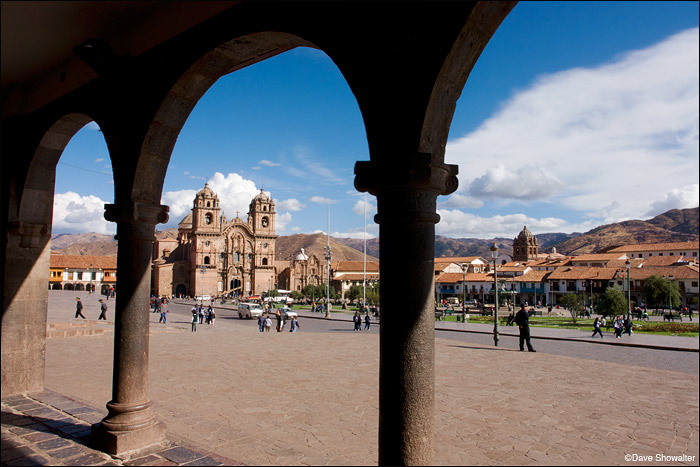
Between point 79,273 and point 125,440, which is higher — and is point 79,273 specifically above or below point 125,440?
above

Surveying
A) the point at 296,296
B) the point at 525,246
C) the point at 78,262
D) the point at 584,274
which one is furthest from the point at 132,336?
the point at 525,246

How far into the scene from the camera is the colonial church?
71.6m

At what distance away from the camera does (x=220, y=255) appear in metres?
74.8

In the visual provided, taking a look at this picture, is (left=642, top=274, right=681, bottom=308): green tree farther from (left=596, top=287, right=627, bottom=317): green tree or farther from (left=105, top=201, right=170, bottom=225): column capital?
(left=105, top=201, right=170, bottom=225): column capital

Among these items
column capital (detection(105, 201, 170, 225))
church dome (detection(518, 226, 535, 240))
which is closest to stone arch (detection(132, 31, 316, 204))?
column capital (detection(105, 201, 170, 225))

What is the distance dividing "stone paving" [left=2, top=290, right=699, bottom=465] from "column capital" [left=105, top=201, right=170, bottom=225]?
7.70 ft

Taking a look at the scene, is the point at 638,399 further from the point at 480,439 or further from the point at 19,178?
the point at 19,178

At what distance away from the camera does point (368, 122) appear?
9.41 ft

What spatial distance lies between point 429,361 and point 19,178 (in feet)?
21.2

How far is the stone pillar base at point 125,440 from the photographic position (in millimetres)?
4500

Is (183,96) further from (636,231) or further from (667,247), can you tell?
(636,231)

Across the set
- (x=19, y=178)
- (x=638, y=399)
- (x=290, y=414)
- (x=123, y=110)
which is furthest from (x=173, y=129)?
(x=638, y=399)

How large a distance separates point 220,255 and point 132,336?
238 feet

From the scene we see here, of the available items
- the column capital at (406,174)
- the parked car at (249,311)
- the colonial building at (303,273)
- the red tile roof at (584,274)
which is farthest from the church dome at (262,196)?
the column capital at (406,174)
